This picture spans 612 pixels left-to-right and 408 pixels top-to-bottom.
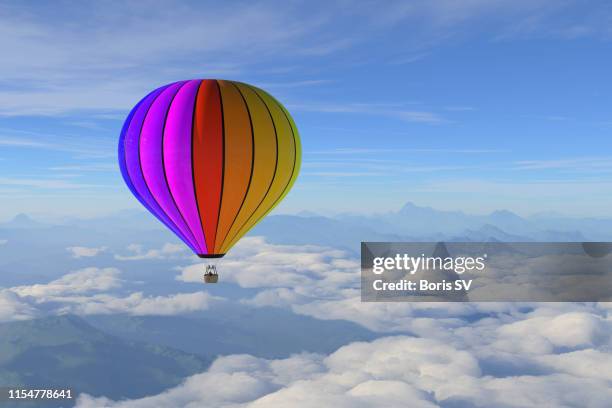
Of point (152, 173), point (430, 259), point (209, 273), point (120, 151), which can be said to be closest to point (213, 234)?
point (209, 273)

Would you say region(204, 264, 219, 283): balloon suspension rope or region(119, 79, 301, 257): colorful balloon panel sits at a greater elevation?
region(119, 79, 301, 257): colorful balloon panel

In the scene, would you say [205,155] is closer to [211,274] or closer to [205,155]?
[205,155]

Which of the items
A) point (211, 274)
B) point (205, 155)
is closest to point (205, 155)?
point (205, 155)

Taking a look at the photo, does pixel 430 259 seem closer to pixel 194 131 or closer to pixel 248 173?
pixel 248 173

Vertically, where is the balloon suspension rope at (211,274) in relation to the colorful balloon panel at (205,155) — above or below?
below
